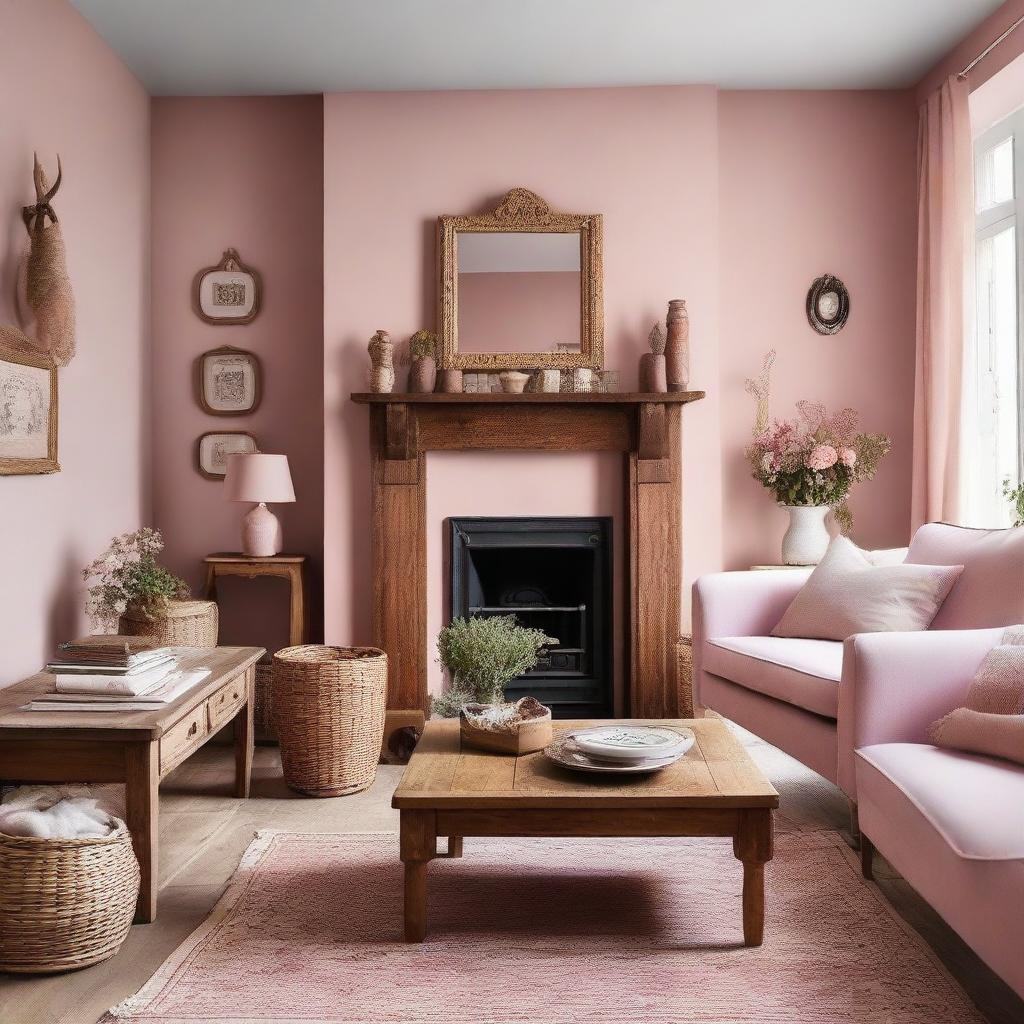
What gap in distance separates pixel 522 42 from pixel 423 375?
1.35 meters

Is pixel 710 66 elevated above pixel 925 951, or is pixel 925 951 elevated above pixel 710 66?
pixel 710 66

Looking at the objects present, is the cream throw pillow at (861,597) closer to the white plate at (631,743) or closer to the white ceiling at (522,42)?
the white plate at (631,743)

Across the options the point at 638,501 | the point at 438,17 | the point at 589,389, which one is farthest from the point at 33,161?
the point at 638,501

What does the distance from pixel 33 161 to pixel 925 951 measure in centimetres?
350

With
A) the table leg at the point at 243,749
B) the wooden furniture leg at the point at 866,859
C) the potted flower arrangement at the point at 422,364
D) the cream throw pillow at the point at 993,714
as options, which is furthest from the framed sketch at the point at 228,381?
the cream throw pillow at the point at 993,714

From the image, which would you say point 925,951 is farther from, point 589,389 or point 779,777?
point 589,389

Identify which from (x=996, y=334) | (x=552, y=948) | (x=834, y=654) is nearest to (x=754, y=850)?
(x=552, y=948)

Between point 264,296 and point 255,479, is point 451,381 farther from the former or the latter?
point 264,296

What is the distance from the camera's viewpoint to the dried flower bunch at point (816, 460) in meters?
4.21

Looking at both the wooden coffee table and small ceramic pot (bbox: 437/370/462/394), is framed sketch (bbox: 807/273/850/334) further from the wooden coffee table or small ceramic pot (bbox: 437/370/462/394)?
the wooden coffee table

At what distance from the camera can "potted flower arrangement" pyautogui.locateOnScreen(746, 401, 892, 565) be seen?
13.9 feet

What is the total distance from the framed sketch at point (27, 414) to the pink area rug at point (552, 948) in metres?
1.49

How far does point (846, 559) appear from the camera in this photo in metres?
3.45

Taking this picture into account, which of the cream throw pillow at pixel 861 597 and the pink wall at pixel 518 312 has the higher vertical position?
the pink wall at pixel 518 312
